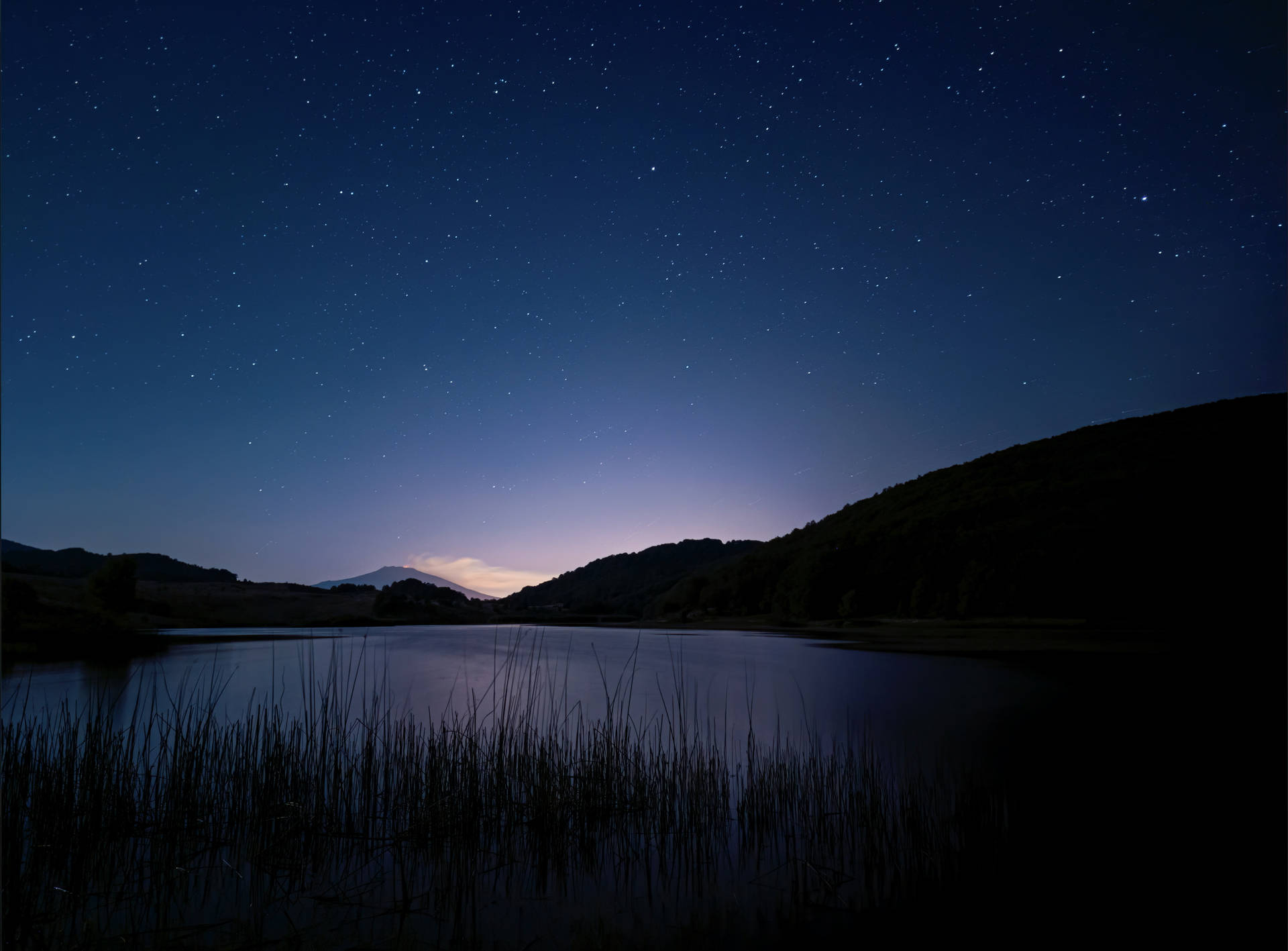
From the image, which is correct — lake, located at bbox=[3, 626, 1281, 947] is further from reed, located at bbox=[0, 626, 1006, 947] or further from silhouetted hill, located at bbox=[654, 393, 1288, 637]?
silhouetted hill, located at bbox=[654, 393, 1288, 637]

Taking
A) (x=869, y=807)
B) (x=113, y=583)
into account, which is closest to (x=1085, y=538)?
(x=869, y=807)

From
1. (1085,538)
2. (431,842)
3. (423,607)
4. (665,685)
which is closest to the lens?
(431,842)

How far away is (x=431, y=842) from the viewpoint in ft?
17.0

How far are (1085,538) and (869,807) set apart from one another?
114ft

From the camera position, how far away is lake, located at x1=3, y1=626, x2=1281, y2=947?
14.5 feet

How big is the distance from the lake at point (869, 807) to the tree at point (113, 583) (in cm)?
1784

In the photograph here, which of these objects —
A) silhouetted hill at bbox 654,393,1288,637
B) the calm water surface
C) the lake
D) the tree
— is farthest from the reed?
the tree

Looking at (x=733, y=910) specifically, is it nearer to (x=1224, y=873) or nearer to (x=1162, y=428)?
(x=1224, y=873)

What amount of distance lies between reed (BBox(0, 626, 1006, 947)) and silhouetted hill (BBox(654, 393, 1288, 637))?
28.2 metres

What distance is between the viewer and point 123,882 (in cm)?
454

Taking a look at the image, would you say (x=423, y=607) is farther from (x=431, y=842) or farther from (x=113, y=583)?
(x=431, y=842)

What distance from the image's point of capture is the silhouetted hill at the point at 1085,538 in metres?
28.5

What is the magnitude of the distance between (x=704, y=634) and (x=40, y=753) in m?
43.4

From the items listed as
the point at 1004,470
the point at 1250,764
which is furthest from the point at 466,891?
the point at 1004,470
